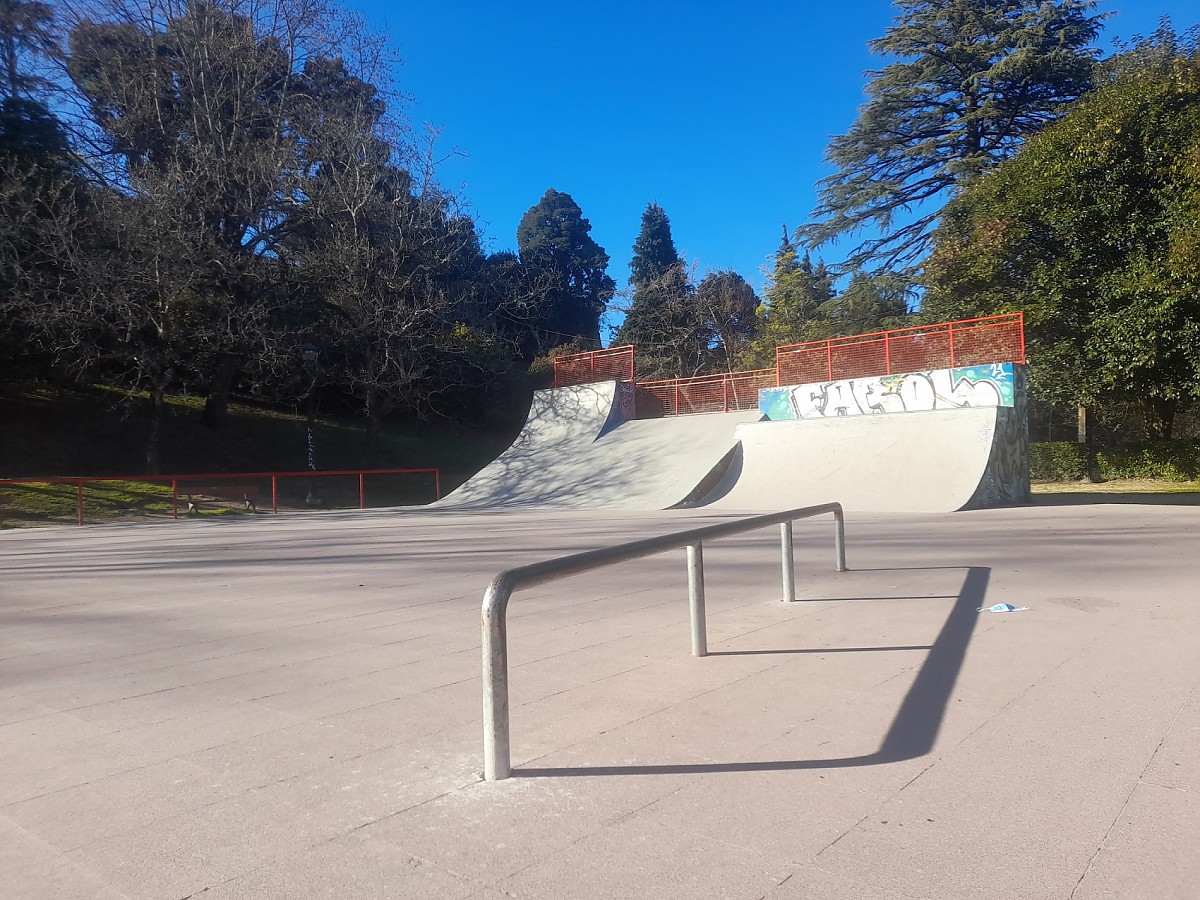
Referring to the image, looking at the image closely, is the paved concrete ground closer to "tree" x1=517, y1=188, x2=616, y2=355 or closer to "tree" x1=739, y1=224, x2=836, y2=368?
"tree" x1=739, y1=224, x2=836, y2=368

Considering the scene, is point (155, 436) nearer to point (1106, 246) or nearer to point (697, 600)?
point (697, 600)

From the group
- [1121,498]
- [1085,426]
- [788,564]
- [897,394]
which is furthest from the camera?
[1085,426]

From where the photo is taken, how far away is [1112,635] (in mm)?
5355

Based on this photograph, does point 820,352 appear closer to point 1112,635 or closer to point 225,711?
point 1112,635

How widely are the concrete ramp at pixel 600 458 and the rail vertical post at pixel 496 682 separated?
16.6m

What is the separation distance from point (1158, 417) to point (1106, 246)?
255 inches

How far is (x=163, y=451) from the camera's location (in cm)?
2816

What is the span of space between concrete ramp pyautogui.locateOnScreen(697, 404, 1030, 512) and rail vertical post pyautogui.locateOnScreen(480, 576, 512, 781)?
580 inches

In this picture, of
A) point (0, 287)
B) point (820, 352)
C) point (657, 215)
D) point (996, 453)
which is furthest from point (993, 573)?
point (657, 215)

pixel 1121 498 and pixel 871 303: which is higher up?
pixel 871 303

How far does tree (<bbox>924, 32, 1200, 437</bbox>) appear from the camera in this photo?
1991 centimetres

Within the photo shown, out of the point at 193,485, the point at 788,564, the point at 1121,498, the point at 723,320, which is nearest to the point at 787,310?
the point at 723,320

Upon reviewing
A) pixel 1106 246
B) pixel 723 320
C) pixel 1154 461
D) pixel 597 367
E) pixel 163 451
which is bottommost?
pixel 1154 461

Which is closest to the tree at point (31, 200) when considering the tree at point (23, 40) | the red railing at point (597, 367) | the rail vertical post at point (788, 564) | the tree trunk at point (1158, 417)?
the tree at point (23, 40)
